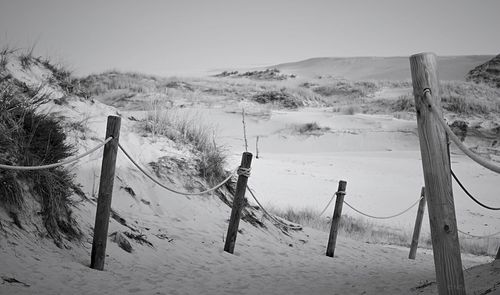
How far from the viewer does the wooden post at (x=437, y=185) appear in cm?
231

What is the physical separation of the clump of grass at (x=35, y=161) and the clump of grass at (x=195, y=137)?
3363mm

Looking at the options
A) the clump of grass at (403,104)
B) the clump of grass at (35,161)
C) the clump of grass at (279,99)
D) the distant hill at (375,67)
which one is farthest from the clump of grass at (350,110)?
the distant hill at (375,67)

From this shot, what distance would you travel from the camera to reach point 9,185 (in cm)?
353

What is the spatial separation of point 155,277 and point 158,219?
198 cm

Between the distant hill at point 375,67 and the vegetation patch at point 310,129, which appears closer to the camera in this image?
the vegetation patch at point 310,129

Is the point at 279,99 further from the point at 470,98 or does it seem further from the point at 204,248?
the point at 204,248

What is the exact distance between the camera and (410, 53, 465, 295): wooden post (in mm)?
2309

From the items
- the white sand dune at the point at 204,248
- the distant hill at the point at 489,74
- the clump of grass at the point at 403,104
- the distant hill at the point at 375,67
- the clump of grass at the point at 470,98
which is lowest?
the white sand dune at the point at 204,248

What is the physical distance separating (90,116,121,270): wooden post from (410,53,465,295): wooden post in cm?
252

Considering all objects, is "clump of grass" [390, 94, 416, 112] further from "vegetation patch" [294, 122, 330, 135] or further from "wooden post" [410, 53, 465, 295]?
"wooden post" [410, 53, 465, 295]

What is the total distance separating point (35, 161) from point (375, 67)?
74382 millimetres

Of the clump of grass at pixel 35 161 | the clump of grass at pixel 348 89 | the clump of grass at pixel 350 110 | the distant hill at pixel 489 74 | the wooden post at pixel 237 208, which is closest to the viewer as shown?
the clump of grass at pixel 35 161

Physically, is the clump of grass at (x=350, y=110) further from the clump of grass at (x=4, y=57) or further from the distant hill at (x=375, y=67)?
the distant hill at (x=375, y=67)

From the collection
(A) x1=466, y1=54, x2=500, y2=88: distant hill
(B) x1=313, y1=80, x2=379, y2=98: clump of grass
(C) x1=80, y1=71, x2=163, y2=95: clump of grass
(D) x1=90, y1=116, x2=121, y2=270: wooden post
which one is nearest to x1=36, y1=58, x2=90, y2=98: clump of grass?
(D) x1=90, y1=116, x2=121, y2=270: wooden post
